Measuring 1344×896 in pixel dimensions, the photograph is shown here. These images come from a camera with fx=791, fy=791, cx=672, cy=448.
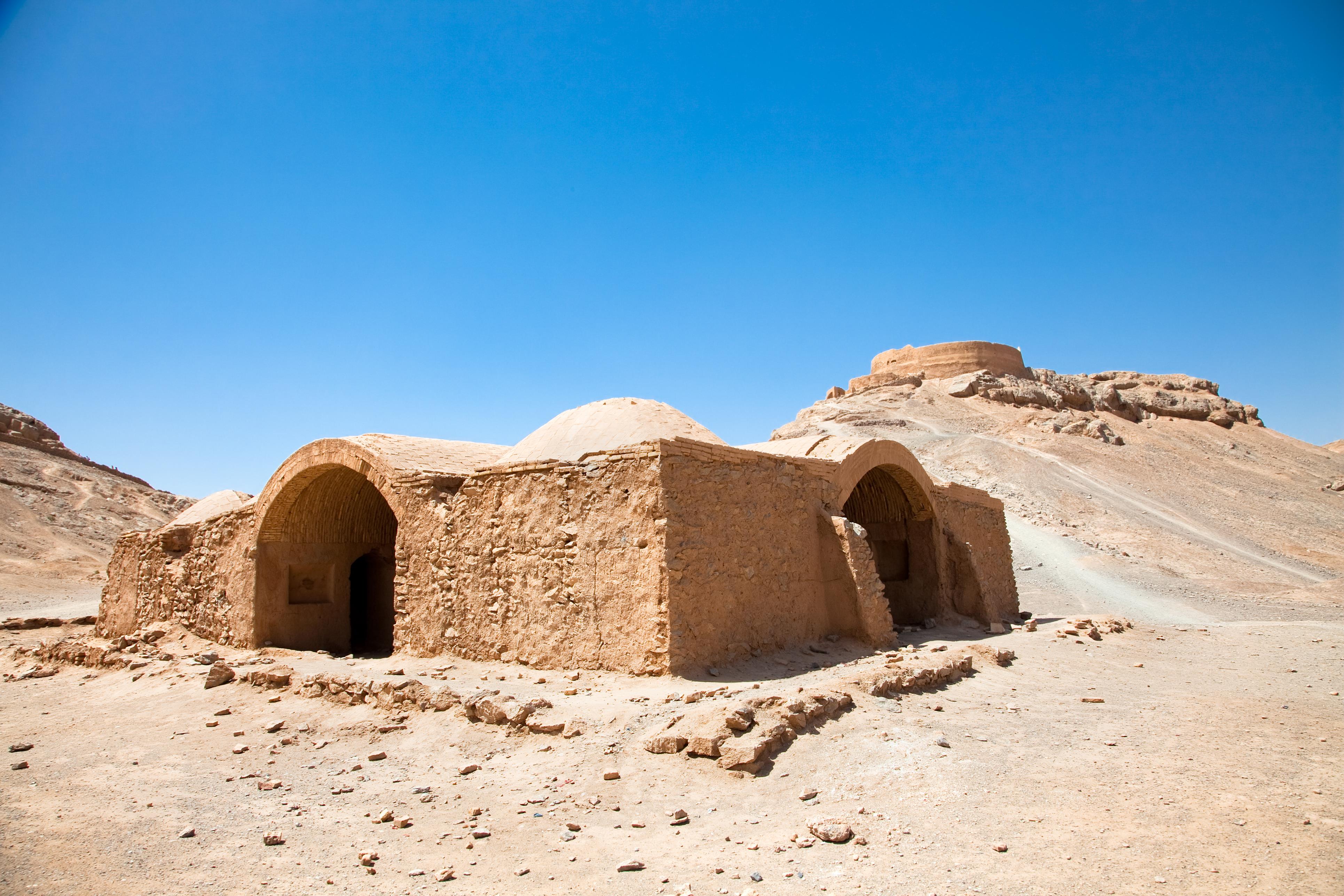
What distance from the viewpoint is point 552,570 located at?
7.73 m

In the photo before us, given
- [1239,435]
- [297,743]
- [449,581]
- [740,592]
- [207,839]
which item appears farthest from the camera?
[1239,435]

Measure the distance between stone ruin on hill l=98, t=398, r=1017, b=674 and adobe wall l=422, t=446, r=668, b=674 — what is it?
0.02m

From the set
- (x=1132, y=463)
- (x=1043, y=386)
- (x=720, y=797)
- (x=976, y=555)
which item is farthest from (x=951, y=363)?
(x=720, y=797)

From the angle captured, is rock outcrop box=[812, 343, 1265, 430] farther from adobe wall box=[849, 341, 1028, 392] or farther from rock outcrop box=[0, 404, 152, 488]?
rock outcrop box=[0, 404, 152, 488]

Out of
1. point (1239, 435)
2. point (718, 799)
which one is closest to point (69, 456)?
point (718, 799)

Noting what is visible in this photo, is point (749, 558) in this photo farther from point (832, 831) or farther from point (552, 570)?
point (832, 831)

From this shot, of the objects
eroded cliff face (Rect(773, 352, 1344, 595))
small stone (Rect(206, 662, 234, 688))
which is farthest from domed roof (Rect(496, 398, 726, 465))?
eroded cliff face (Rect(773, 352, 1344, 595))

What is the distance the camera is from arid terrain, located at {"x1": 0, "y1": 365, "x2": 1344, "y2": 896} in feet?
12.8

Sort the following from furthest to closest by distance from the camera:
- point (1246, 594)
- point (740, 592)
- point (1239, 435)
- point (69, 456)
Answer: point (1239, 435), point (69, 456), point (1246, 594), point (740, 592)

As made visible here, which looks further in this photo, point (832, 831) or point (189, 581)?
point (189, 581)

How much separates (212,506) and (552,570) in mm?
8604

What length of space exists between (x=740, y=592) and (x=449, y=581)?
10.7 ft

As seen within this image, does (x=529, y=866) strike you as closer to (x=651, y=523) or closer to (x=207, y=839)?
(x=207, y=839)

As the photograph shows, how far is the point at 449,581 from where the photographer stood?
8695 millimetres
